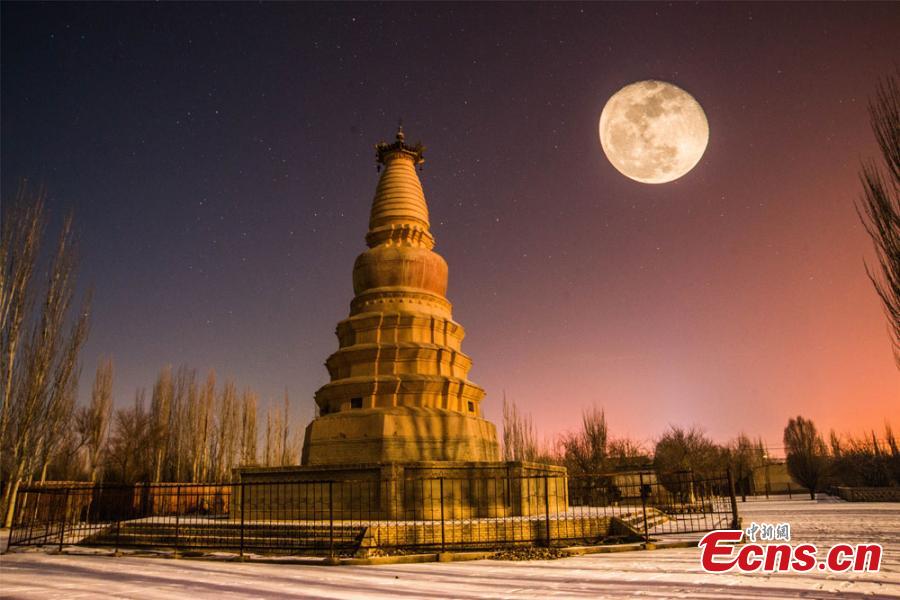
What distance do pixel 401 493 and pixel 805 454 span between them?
61.4 m

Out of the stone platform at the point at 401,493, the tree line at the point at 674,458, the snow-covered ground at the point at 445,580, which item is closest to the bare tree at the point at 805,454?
the tree line at the point at 674,458

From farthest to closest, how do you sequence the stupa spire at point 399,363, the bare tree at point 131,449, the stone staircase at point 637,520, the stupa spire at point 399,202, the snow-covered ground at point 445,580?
1. the bare tree at point 131,449
2. the stupa spire at point 399,202
3. the stupa spire at point 399,363
4. the stone staircase at point 637,520
5. the snow-covered ground at point 445,580

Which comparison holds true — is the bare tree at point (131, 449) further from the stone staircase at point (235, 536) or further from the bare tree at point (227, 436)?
the stone staircase at point (235, 536)

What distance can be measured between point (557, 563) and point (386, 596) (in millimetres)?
4171

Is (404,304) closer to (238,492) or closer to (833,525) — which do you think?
(238,492)

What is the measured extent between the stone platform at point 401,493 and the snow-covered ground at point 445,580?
5870 mm

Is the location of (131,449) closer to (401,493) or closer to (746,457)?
Answer: (401,493)

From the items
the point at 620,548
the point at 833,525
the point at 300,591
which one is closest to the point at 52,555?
the point at 300,591

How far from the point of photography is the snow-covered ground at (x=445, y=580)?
25.3 feet

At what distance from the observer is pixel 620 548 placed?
41.0 ft

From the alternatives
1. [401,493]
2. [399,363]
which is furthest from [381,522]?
[399,363]

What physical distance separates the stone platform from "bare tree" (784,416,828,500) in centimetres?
3888

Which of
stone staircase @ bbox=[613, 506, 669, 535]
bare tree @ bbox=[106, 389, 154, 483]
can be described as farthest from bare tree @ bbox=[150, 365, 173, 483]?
stone staircase @ bbox=[613, 506, 669, 535]

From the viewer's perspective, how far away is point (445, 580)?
30.0 ft
